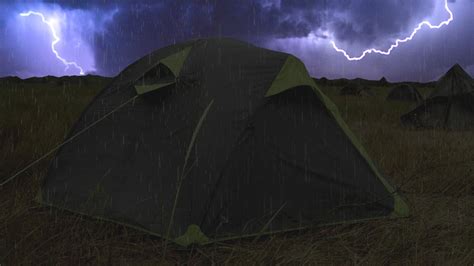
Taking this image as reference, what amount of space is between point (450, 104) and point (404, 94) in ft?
36.0

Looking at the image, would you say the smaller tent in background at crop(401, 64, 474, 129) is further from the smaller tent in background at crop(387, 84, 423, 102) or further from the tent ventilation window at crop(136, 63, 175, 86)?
the smaller tent in background at crop(387, 84, 423, 102)

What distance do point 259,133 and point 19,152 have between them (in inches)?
103

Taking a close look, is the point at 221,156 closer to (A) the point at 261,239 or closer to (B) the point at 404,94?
(A) the point at 261,239

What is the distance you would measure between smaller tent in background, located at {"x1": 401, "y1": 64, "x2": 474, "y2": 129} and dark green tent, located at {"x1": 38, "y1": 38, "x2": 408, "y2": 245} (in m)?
6.67

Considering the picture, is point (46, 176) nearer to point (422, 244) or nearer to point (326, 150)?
point (326, 150)

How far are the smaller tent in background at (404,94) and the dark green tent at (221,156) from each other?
17178 mm

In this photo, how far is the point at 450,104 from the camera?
33.4 ft

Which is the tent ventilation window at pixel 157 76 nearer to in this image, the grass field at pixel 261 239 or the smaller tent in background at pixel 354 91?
the grass field at pixel 261 239

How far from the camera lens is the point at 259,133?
12.0ft

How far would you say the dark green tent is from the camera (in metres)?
3.50

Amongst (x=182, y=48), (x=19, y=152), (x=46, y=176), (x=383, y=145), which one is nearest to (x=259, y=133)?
(x=182, y=48)

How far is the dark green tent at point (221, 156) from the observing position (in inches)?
138

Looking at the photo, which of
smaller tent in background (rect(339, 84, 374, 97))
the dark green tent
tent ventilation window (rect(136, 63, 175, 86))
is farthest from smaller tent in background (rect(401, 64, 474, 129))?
smaller tent in background (rect(339, 84, 374, 97))

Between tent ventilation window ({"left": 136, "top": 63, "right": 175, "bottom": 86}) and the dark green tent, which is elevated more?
tent ventilation window ({"left": 136, "top": 63, "right": 175, "bottom": 86})
